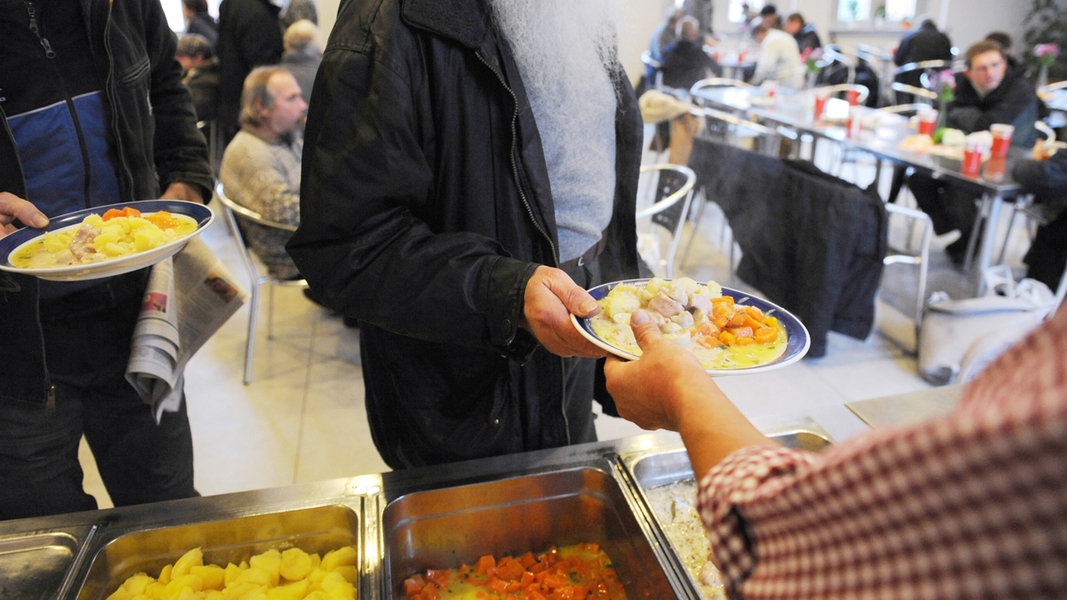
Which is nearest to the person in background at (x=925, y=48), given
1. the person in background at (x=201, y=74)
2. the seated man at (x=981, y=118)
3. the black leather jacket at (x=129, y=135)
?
the seated man at (x=981, y=118)

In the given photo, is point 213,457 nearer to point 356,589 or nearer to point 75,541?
point 75,541

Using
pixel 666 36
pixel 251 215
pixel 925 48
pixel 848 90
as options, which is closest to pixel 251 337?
pixel 251 215

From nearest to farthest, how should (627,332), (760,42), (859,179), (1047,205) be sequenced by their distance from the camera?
(627,332)
(1047,205)
(859,179)
(760,42)

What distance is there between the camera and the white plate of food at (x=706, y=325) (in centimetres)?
103

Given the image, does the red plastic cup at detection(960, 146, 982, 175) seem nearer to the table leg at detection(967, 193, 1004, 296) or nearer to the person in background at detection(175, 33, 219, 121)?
the table leg at detection(967, 193, 1004, 296)

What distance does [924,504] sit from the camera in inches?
15.9

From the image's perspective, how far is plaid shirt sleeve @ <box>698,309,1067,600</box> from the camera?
36 centimetres

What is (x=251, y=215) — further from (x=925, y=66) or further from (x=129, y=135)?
(x=925, y=66)

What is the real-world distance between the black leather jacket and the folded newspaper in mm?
160

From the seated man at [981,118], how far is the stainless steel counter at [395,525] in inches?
153

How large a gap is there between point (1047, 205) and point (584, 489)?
11.9 ft

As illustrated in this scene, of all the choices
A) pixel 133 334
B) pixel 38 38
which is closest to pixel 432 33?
pixel 38 38

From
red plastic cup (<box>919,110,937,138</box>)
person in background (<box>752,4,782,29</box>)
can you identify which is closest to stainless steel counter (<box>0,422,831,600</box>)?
red plastic cup (<box>919,110,937,138</box>)

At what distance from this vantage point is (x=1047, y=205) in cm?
376
